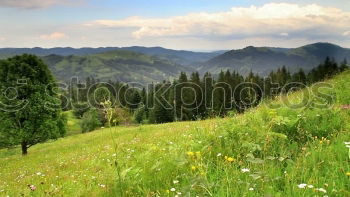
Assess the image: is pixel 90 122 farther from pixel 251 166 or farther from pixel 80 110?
pixel 251 166

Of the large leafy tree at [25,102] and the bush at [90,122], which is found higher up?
the large leafy tree at [25,102]

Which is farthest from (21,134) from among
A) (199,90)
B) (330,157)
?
(199,90)

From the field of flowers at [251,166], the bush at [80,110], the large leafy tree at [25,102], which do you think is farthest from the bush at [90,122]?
the field of flowers at [251,166]

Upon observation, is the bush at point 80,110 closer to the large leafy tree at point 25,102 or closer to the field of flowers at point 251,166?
the large leafy tree at point 25,102

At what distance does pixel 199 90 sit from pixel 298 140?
90.2 m

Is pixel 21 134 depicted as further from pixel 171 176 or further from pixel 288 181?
pixel 288 181

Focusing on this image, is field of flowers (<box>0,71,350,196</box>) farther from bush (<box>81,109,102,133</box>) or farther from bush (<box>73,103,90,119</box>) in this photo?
bush (<box>73,103,90,119</box>)

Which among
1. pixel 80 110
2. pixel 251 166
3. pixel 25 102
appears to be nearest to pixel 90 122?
pixel 80 110

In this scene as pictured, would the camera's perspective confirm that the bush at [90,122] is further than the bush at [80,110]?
No

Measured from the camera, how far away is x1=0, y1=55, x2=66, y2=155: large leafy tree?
31797mm

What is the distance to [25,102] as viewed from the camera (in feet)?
105

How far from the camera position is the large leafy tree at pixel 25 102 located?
104 feet

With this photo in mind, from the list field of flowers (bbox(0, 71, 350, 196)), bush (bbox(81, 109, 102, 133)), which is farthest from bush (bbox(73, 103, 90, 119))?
field of flowers (bbox(0, 71, 350, 196))

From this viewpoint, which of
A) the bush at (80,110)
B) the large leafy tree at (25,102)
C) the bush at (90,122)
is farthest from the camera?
the bush at (80,110)
